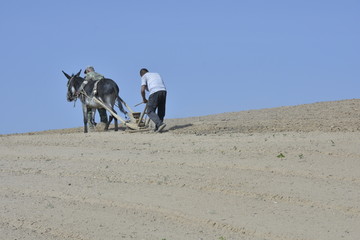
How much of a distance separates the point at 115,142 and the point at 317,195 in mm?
6712

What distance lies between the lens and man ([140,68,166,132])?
1889cm

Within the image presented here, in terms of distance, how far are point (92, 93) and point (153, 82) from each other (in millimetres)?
3057

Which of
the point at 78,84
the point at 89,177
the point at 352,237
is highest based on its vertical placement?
the point at 78,84

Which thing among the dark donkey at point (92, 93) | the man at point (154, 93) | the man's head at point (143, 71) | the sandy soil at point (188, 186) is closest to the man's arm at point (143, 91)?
the man at point (154, 93)

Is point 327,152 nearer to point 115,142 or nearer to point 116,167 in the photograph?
point 116,167

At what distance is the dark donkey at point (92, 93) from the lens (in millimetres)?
21078

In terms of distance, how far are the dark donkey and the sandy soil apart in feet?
10.6

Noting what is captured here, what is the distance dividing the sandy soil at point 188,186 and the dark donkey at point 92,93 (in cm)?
324

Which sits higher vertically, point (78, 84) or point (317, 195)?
point (78, 84)

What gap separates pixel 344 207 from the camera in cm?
1106

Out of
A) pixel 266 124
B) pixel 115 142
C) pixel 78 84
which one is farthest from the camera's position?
pixel 78 84

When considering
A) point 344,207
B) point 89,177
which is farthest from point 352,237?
point 89,177

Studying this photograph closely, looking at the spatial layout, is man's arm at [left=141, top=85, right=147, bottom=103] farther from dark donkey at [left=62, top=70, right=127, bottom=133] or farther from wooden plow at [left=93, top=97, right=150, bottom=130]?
dark donkey at [left=62, top=70, right=127, bottom=133]

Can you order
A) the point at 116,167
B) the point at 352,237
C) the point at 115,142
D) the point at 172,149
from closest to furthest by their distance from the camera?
1. the point at 352,237
2. the point at 116,167
3. the point at 172,149
4. the point at 115,142
